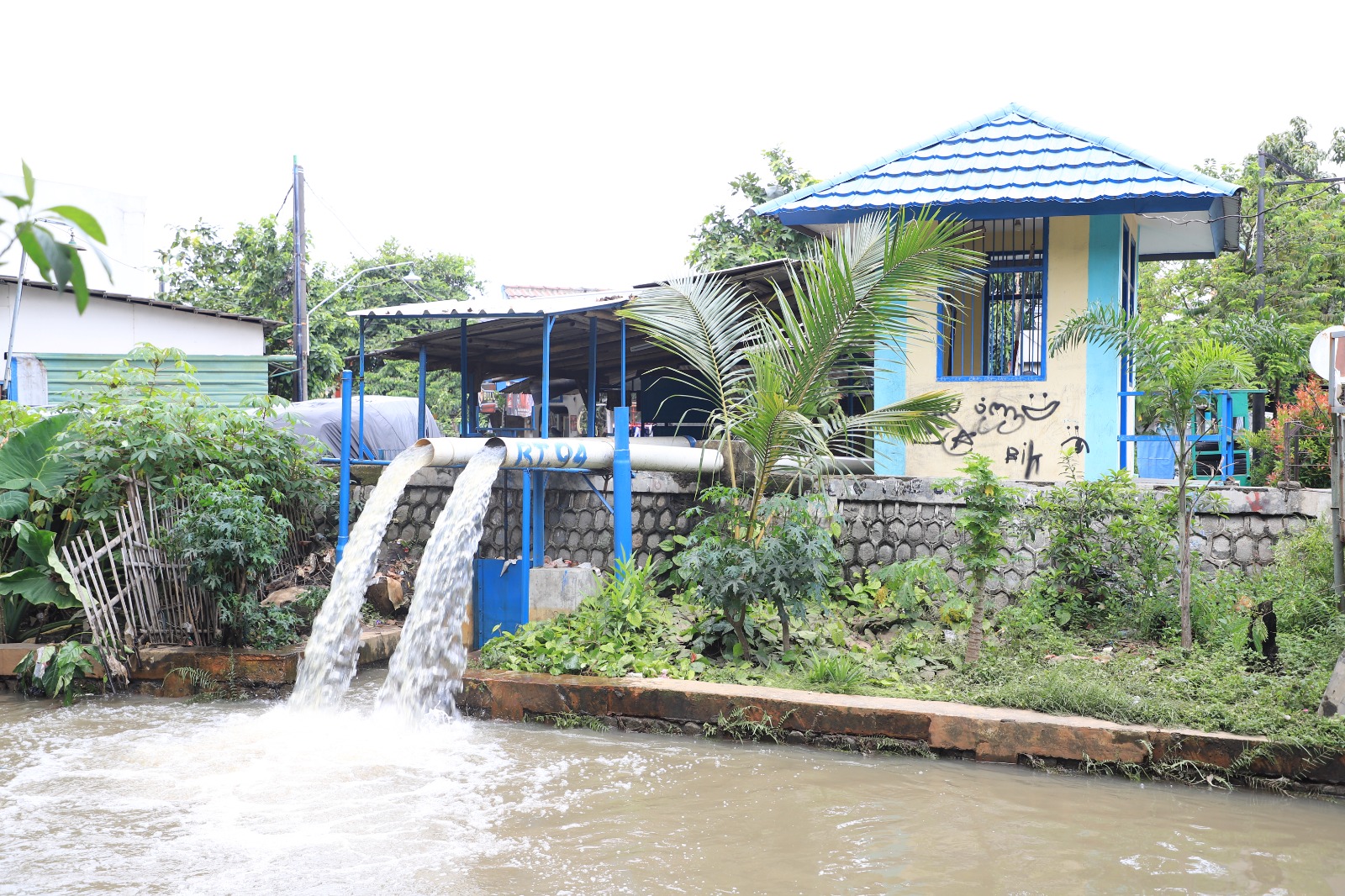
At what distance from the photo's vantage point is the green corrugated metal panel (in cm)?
1510

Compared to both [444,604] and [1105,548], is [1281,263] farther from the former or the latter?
[444,604]

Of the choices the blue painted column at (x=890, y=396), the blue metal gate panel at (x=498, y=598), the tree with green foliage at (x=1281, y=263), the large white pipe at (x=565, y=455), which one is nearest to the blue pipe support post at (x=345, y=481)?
the large white pipe at (x=565, y=455)

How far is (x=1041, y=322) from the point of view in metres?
9.56

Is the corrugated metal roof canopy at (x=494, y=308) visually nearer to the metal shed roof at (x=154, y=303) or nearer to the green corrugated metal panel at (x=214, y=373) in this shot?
the green corrugated metal panel at (x=214, y=373)

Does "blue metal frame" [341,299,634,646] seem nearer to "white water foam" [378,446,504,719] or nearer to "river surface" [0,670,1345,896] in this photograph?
"white water foam" [378,446,504,719]

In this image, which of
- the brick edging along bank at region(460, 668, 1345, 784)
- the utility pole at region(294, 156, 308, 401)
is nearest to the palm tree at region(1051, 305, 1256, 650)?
the brick edging along bank at region(460, 668, 1345, 784)

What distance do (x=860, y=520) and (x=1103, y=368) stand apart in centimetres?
279

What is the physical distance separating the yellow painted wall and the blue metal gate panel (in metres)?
4.03

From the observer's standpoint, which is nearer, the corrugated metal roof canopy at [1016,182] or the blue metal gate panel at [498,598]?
the blue metal gate panel at [498,598]

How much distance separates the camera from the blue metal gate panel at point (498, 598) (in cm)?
812

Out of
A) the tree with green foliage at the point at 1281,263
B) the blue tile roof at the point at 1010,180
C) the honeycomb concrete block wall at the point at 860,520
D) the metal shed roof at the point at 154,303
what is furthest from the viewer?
the tree with green foliage at the point at 1281,263

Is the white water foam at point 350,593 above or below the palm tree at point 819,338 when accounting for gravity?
below

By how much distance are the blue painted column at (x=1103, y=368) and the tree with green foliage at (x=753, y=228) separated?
26.3 feet

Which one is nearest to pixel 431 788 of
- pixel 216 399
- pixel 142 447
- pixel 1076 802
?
pixel 1076 802
